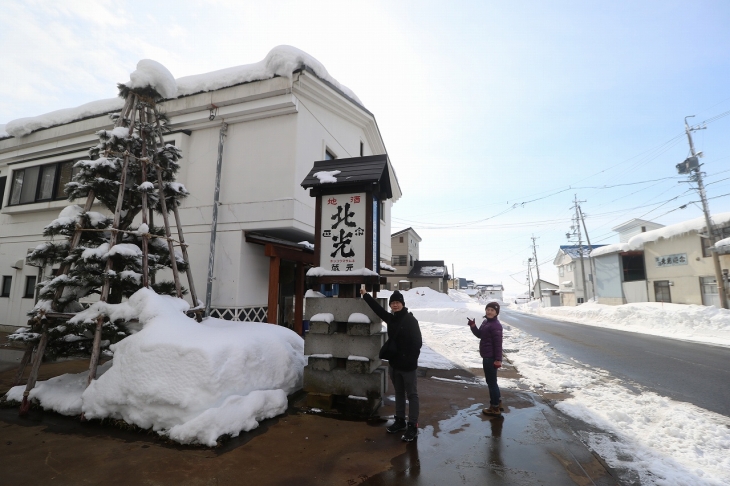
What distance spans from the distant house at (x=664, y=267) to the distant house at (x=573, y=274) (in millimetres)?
4639

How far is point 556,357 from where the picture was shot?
10930 mm

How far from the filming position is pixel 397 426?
4.82m

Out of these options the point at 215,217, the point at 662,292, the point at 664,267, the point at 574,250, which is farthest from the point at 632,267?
the point at 215,217

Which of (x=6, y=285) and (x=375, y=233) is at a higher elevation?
(x=375, y=233)

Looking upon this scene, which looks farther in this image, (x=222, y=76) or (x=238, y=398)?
(x=222, y=76)

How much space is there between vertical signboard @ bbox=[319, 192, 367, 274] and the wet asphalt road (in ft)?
23.7

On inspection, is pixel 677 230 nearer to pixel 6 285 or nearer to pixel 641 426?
pixel 641 426

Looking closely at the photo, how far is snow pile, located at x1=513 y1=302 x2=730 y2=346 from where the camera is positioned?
1648cm

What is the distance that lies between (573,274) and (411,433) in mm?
46337

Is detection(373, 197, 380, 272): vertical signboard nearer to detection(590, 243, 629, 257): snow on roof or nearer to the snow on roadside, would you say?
the snow on roadside

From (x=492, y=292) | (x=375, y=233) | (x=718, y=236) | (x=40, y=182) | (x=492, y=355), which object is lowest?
(x=492, y=355)

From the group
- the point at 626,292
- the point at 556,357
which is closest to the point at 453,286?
the point at 626,292

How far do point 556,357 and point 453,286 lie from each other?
66.1 meters

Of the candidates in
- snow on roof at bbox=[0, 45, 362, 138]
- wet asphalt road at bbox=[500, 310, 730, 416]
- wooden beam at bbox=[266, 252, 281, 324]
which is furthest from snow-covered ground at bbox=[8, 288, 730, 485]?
snow on roof at bbox=[0, 45, 362, 138]
